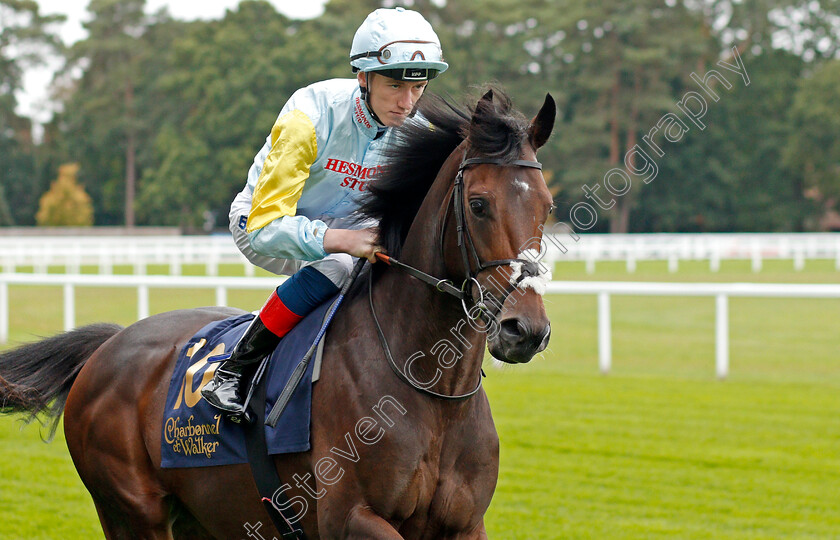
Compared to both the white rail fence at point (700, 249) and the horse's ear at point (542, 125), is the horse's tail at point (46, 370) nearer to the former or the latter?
the horse's ear at point (542, 125)

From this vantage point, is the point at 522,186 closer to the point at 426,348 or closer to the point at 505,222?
the point at 505,222

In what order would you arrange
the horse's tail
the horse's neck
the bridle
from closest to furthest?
the bridle → the horse's neck → the horse's tail

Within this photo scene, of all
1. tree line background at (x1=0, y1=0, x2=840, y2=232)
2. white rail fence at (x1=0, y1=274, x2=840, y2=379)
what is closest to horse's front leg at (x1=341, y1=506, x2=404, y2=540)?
white rail fence at (x1=0, y1=274, x2=840, y2=379)

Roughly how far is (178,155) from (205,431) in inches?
1838

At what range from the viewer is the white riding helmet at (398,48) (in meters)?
2.86

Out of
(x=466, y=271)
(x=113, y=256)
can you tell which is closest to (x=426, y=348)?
(x=466, y=271)

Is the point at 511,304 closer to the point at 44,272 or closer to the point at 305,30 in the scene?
the point at 44,272

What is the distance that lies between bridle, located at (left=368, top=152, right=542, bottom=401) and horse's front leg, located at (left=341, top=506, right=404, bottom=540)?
1.24 feet

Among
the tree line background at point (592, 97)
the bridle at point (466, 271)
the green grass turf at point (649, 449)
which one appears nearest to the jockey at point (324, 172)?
the bridle at point (466, 271)

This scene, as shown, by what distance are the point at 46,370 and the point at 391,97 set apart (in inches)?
84.0

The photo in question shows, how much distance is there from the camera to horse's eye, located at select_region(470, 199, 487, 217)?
2.46 metres

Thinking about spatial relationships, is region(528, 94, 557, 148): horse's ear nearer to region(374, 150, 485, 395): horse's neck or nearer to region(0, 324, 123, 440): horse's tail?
region(374, 150, 485, 395): horse's neck

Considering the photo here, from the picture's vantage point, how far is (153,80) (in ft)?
186

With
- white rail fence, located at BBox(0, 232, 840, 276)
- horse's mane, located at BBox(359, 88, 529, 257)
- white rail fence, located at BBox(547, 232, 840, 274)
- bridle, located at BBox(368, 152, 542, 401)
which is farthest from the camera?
white rail fence, located at BBox(547, 232, 840, 274)
